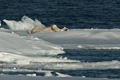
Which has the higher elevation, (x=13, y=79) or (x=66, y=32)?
(x=66, y=32)

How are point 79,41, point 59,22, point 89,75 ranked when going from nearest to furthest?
point 89,75 → point 79,41 → point 59,22

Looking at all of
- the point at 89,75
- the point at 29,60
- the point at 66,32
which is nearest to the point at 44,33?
the point at 66,32

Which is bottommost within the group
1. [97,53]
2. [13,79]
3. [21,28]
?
[13,79]

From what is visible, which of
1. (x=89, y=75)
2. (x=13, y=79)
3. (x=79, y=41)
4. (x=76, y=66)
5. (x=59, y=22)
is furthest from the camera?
(x=59, y=22)

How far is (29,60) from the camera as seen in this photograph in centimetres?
2330

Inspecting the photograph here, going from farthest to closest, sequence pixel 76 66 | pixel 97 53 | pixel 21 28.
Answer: pixel 21 28 < pixel 97 53 < pixel 76 66

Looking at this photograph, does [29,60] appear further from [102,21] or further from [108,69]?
[102,21]

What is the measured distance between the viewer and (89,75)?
20.6m

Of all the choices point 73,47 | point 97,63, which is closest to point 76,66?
point 97,63

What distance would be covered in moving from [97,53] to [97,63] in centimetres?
375

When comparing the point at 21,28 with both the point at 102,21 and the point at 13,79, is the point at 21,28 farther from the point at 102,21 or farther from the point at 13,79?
the point at 13,79

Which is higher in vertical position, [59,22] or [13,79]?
[59,22]

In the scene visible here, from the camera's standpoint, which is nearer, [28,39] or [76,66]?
[76,66]

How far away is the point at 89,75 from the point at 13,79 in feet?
10.9
